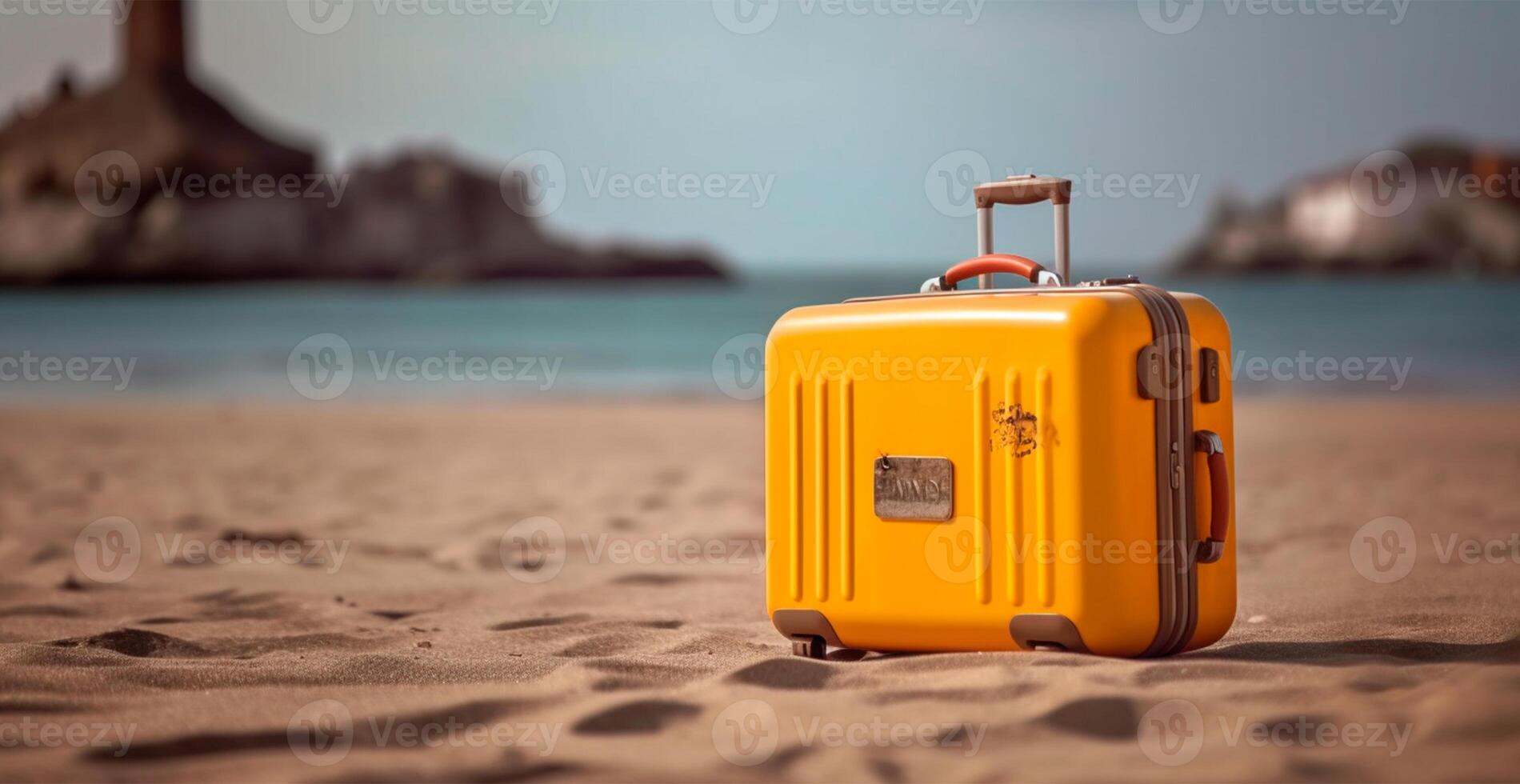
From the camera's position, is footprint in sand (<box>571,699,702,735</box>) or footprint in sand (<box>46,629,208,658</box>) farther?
footprint in sand (<box>46,629,208,658</box>)

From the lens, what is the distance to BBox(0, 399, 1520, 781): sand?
2281mm

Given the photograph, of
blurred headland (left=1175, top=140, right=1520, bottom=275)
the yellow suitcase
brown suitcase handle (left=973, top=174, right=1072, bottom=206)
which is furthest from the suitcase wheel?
blurred headland (left=1175, top=140, right=1520, bottom=275)

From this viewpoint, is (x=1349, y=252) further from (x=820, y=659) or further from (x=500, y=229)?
(x=820, y=659)

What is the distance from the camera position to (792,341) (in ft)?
10.2

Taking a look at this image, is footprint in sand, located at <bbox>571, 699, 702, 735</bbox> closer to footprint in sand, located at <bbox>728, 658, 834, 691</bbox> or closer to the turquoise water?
footprint in sand, located at <bbox>728, 658, 834, 691</bbox>

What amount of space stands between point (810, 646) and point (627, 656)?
0.42 meters

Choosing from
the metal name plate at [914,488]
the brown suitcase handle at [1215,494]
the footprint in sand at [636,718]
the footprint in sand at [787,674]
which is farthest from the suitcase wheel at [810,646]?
the brown suitcase handle at [1215,494]

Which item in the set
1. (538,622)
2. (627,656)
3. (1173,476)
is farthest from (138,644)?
(1173,476)

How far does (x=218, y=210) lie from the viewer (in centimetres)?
6744

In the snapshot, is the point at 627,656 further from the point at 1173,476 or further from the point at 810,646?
the point at 1173,476

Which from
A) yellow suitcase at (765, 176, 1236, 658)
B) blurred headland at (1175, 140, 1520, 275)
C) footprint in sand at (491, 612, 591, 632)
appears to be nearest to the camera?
yellow suitcase at (765, 176, 1236, 658)

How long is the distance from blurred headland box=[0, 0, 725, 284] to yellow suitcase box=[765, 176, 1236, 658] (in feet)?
205

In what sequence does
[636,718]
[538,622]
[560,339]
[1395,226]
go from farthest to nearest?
[1395,226] → [560,339] → [538,622] → [636,718]

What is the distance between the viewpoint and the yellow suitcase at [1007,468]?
2.74m
